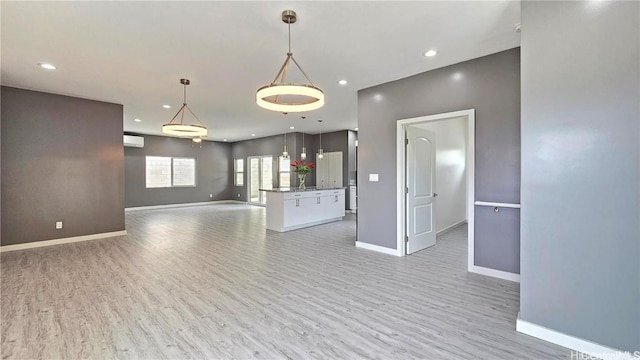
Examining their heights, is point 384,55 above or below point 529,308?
above

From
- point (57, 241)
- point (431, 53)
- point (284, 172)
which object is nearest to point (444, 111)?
point (431, 53)

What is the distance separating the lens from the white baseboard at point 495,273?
341 centimetres

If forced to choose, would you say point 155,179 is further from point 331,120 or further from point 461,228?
point 461,228

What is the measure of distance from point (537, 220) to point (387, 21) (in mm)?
2214

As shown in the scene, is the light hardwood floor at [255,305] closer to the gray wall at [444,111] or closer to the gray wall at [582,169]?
the gray wall at [582,169]

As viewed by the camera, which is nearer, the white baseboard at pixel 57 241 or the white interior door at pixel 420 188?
the white interior door at pixel 420 188

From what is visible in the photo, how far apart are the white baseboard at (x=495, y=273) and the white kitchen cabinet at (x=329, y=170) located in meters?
6.52

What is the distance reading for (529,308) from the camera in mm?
2262

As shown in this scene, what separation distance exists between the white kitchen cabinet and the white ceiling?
5063 mm

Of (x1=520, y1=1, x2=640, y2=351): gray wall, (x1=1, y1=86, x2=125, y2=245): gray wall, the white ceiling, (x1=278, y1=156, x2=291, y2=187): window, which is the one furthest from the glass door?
(x1=520, y1=1, x2=640, y2=351): gray wall

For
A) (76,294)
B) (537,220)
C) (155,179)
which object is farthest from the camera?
(155,179)

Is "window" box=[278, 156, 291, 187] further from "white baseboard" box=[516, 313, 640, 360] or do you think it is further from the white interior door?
"white baseboard" box=[516, 313, 640, 360]

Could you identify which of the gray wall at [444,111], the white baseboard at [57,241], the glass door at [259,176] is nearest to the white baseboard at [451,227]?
the gray wall at [444,111]

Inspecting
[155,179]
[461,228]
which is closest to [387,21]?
[461,228]
